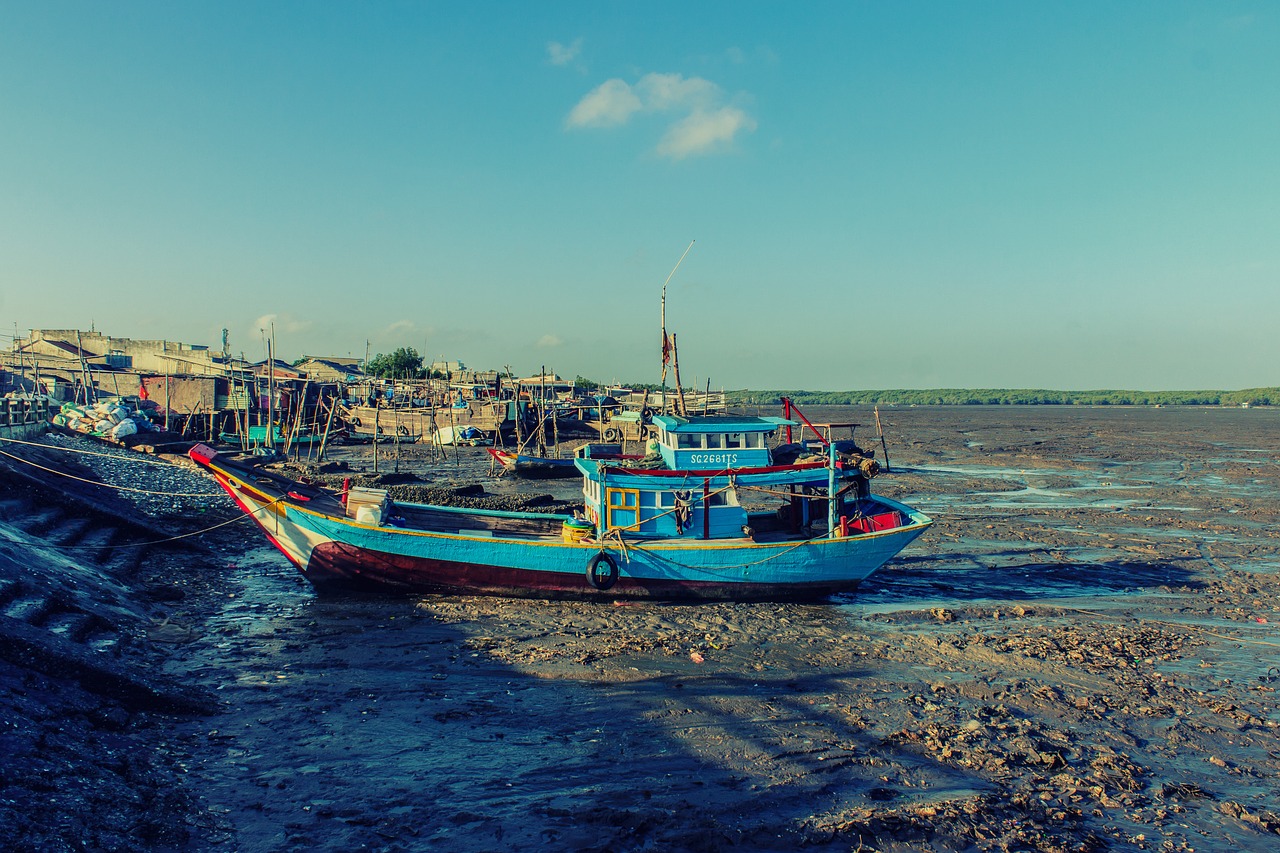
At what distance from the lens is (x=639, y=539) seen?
1330cm

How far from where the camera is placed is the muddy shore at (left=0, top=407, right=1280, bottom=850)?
239 inches

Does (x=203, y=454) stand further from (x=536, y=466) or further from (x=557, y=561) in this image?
(x=536, y=466)

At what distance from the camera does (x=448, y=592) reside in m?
13.2

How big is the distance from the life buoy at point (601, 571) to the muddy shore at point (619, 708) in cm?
49

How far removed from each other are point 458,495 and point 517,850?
1741 cm

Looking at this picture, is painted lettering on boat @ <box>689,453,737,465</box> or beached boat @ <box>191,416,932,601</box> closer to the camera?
beached boat @ <box>191,416,932,601</box>

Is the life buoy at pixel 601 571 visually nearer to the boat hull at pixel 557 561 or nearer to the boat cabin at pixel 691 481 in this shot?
the boat hull at pixel 557 561

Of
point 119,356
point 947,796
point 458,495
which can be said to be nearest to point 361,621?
point 947,796

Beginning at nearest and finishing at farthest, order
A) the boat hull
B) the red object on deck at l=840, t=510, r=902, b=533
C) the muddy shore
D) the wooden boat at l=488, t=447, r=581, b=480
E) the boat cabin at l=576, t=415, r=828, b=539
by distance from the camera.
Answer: the muddy shore, the boat hull, the boat cabin at l=576, t=415, r=828, b=539, the red object on deck at l=840, t=510, r=902, b=533, the wooden boat at l=488, t=447, r=581, b=480

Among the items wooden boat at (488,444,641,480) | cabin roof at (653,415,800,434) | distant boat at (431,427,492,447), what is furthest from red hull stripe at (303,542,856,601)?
distant boat at (431,427,492,447)

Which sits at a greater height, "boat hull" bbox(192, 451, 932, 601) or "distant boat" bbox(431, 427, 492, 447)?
"distant boat" bbox(431, 427, 492, 447)

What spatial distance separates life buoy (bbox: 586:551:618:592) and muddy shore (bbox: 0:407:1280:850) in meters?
0.49

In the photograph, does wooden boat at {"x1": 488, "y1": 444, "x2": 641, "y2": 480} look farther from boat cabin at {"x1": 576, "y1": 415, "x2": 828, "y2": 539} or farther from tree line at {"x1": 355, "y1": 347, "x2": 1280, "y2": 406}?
tree line at {"x1": 355, "y1": 347, "x2": 1280, "y2": 406}

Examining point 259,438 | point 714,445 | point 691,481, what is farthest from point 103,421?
point 714,445
